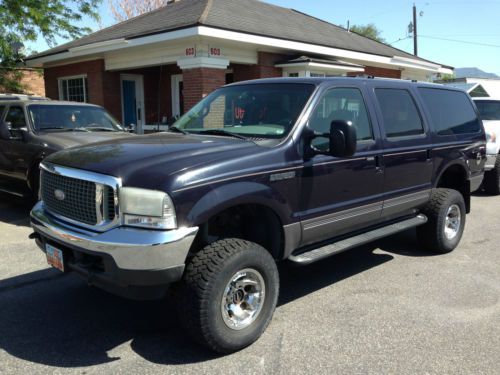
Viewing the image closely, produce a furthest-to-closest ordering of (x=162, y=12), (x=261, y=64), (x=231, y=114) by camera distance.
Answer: (x=162, y=12), (x=261, y=64), (x=231, y=114)

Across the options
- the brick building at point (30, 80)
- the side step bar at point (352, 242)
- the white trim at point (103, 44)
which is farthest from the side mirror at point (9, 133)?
the brick building at point (30, 80)

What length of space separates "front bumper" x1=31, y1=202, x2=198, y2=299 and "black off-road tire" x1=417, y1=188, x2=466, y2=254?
135 inches

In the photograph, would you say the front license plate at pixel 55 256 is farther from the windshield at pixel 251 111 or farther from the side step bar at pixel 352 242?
the side step bar at pixel 352 242

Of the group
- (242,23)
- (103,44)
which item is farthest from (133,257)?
(103,44)

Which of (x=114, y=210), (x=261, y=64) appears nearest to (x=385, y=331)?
(x=114, y=210)

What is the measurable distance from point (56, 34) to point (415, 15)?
29276 mm

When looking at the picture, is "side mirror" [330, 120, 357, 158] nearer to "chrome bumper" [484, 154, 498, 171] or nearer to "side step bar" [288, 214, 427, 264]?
"side step bar" [288, 214, 427, 264]

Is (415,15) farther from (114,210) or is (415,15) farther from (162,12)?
(114,210)

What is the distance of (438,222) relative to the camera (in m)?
5.51

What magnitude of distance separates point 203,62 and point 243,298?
9228 millimetres

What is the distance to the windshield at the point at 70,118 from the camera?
7765mm

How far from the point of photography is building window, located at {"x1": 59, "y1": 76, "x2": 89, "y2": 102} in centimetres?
1614

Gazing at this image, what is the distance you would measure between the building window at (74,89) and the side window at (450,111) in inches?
502

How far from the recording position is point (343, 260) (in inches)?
218
